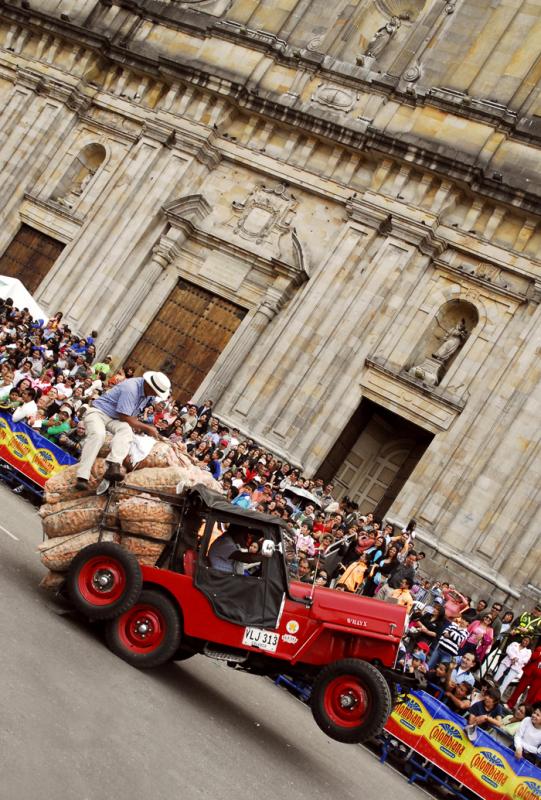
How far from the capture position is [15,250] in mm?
29969

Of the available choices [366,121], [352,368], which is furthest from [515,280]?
[366,121]

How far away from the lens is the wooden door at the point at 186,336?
25922mm

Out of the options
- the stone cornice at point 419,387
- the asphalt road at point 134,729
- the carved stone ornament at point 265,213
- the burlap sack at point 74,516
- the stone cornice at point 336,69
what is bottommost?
the asphalt road at point 134,729

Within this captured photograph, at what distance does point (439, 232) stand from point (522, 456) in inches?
268

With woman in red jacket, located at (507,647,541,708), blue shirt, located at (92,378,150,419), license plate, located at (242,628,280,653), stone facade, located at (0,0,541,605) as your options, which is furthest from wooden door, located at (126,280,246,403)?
license plate, located at (242,628,280,653)

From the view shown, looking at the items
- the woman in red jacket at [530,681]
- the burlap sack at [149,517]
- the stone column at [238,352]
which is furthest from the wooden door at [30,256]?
the burlap sack at [149,517]

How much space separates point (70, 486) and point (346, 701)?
13.2ft

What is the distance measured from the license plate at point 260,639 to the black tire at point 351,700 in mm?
602

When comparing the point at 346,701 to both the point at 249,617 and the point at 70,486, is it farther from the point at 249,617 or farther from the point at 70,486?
the point at 70,486

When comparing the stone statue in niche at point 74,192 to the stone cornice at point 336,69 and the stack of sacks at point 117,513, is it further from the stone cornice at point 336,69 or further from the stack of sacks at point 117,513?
the stack of sacks at point 117,513

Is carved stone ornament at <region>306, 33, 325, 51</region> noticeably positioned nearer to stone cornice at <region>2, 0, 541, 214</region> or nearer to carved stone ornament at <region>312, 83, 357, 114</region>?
stone cornice at <region>2, 0, 541, 214</region>

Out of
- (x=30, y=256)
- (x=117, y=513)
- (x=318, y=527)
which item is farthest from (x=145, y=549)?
(x=30, y=256)

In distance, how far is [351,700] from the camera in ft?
30.2

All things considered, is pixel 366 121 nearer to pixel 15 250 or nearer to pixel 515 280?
pixel 515 280
